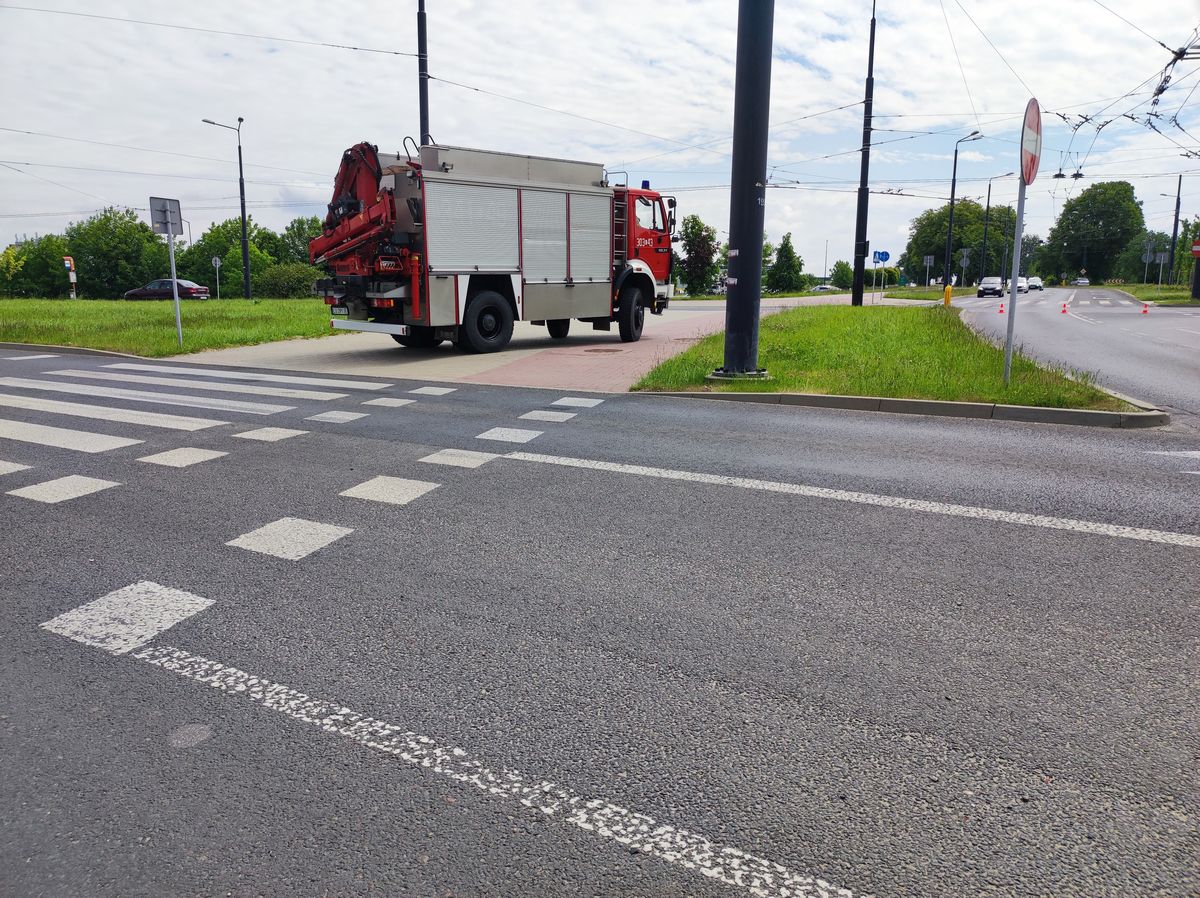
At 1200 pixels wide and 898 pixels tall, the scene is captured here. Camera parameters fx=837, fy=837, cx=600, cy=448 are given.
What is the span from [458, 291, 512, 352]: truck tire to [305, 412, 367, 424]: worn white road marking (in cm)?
593

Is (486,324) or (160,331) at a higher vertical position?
(486,324)

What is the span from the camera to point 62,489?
5.87 meters

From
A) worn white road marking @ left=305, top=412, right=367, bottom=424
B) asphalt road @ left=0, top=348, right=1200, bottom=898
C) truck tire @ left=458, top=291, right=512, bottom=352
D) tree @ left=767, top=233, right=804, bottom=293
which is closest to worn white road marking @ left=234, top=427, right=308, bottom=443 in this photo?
worn white road marking @ left=305, top=412, right=367, bottom=424

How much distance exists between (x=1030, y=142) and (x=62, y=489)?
1001 cm

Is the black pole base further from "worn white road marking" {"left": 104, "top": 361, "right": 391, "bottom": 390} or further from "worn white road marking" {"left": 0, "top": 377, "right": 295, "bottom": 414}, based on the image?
"worn white road marking" {"left": 0, "top": 377, "right": 295, "bottom": 414}

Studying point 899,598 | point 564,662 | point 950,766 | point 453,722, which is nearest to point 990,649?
point 899,598

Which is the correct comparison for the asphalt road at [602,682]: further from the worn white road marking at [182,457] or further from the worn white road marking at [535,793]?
the worn white road marking at [182,457]

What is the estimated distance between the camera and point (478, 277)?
1466cm

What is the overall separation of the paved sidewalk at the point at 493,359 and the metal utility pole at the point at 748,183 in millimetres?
1598

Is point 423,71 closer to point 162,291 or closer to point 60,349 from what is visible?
point 60,349

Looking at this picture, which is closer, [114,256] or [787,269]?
[787,269]

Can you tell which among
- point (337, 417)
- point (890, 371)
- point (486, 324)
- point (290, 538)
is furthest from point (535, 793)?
point (486, 324)

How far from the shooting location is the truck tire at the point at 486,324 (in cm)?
1472

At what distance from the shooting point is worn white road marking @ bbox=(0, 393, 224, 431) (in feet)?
27.4
